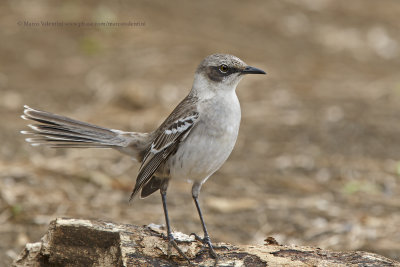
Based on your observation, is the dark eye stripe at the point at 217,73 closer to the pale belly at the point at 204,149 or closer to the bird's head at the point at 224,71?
the bird's head at the point at 224,71

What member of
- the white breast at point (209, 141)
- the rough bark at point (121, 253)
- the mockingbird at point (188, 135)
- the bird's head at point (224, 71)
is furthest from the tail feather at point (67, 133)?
the rough bark at point (121, 253)

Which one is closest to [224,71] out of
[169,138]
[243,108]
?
[169,138]

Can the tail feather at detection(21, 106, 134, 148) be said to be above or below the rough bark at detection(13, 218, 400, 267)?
above

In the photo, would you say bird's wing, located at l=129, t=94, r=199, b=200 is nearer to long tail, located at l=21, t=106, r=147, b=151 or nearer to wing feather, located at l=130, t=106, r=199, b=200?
wing feather, located at l=130, t=106, r=199, b=200

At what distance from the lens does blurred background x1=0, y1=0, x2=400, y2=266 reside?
23.3ft

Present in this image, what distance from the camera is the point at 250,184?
26.5 ft

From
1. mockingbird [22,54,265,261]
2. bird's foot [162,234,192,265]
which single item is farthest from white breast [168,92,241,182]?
bird's foot [162,234,192,265]

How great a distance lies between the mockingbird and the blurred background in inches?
54.5

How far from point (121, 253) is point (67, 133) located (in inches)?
68.0

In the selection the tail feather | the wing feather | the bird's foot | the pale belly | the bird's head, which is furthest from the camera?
the tail feather

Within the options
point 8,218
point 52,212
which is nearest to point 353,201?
point 52,212

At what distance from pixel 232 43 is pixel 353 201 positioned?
6.14 meters

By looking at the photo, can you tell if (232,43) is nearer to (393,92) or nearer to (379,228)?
(393,92)

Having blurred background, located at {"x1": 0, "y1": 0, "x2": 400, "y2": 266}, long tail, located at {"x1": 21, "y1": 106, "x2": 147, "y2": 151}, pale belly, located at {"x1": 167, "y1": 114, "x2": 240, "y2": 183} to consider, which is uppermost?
blurred background, located at {"x1": 0, "y1": 0, "x2": 400, "y2": 266}
